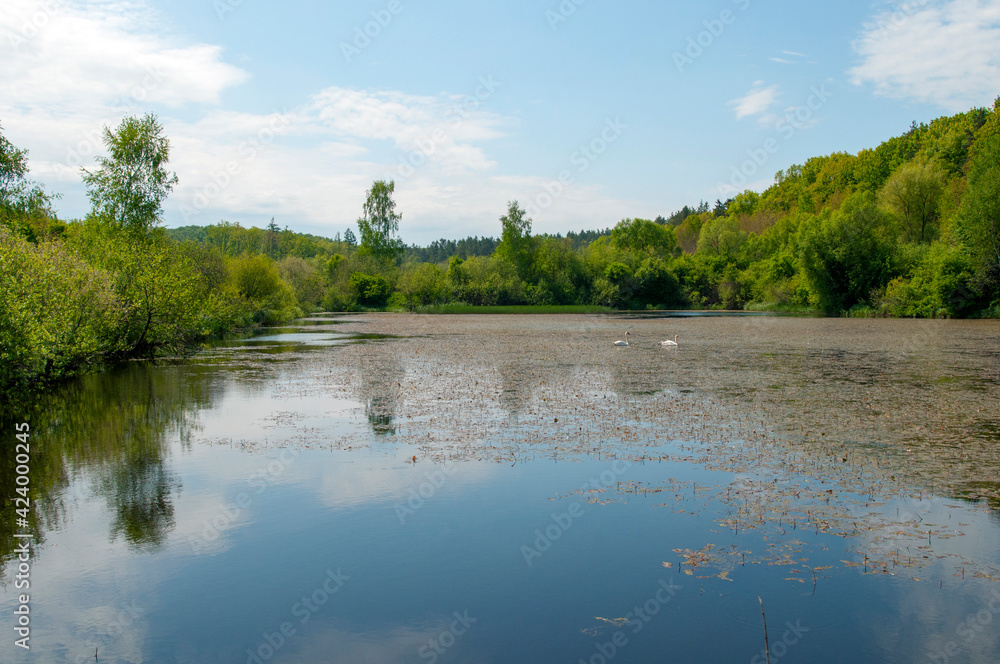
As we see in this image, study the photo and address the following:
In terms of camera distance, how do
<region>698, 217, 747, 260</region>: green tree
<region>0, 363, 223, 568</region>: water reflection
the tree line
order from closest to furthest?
<region>0, 363, 223, 568</region>: water reflection, the tree line, <region>698, 217, 747, 260</region>: green tree

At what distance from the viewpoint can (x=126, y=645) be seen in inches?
188

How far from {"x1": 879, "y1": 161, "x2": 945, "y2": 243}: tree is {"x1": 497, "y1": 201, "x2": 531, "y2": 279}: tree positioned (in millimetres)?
42623

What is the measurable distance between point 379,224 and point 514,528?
8241 cm

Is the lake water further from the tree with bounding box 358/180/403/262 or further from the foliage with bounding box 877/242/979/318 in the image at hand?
the tree with bounding box 358/180/403/262

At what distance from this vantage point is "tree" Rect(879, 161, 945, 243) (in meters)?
63.1

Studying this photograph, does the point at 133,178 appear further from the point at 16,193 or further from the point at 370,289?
the point at 370,289

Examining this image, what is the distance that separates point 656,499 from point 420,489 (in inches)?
116

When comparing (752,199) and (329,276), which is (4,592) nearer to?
(329,276)

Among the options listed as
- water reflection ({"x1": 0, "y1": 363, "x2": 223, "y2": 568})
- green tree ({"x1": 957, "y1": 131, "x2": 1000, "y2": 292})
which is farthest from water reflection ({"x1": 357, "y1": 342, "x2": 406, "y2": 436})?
green tree ({"x1": 957, "y1": 131, "x2": 1000, "y2": 292})

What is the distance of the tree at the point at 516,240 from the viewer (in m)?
88.6

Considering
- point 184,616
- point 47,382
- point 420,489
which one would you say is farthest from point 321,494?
point 47,382

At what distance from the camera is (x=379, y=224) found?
3391 inches

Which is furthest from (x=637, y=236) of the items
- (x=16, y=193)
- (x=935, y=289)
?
(x=16, y=193)

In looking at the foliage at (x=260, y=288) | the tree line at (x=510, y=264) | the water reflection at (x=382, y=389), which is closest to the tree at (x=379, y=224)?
the tree line at (x=510, y=264)
